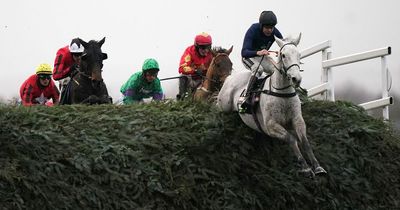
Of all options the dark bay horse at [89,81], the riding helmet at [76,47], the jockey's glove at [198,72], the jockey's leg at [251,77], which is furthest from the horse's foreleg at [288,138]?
the riding helmet at [76,47]

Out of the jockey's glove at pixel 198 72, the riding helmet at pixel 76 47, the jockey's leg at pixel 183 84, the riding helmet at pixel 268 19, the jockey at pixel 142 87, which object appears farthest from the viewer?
the jockey's leg at pixel 183 84

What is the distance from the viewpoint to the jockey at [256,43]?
13.6m

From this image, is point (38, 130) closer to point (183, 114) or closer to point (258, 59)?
point (183, 114)

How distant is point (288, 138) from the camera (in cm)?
1255

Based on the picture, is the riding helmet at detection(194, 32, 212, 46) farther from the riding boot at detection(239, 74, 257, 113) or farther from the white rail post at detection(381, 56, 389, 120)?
the riding boot at detection(239, 74, 257, 113)

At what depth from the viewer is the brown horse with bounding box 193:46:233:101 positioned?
53.8ft

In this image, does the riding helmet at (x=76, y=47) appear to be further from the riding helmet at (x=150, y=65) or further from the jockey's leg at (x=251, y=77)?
the jockey's leg at (x=251, y=77)

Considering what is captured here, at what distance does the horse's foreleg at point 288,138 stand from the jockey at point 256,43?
0.80 m

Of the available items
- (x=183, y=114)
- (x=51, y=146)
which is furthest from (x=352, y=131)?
(x=51, y=146)

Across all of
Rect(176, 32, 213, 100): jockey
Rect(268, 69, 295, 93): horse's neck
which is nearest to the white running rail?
Rect(176, 32, 213, 100): jockey

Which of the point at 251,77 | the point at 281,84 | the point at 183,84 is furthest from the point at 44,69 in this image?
the point at 281,84

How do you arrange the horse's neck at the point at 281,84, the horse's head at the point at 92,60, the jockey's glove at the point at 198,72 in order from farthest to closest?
the jockey's glove at the point at 198,72 → the horse's head at the point at 92,60 → the horse's neck at the point at 281,84

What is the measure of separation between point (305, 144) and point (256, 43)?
7.67 feet

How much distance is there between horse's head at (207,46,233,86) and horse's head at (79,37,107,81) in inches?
92.0
